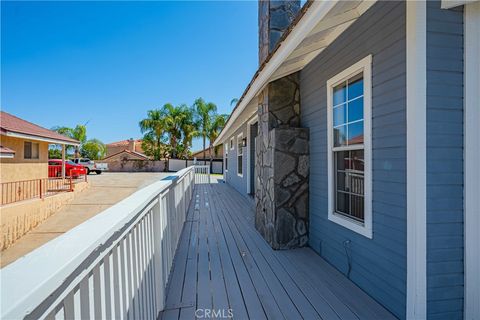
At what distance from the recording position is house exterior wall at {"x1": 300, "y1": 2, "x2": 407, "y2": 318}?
7.06 ft

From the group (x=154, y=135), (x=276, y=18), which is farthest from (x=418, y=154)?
(x=154, y=135)

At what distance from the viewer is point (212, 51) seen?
56.7 feet

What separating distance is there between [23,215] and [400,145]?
13624mm

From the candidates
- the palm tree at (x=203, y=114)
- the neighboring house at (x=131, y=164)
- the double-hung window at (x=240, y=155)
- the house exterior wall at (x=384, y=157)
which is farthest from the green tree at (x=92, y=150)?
the house exterior wall at (x=384, y=157)

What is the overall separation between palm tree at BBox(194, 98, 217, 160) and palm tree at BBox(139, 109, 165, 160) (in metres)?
4.08

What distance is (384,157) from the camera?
7.70 ft

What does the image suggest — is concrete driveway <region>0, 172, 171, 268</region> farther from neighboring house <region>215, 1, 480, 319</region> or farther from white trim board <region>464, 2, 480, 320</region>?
white trim board <region>464, 2, 480, 320</region>

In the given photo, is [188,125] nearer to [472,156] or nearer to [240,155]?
[240,155]

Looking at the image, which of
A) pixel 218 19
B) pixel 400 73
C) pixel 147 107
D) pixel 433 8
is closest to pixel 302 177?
pixel 400 73

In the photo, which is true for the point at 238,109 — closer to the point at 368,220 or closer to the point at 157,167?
the point at 368,220

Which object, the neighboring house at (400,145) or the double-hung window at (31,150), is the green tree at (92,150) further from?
the neighboring house at (400,145)

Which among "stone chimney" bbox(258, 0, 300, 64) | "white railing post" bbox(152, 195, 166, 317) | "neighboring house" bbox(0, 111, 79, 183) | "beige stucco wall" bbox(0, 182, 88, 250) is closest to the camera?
"white railing post" bbox(152, 195, 166, 317)

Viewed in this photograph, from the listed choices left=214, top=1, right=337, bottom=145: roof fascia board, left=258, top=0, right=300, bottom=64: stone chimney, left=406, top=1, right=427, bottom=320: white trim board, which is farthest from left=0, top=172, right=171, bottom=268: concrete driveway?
left=406, top=1, right=427, bottom=320: white trim board

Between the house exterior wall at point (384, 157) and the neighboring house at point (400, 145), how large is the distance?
0.03ft
